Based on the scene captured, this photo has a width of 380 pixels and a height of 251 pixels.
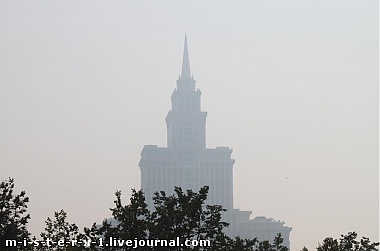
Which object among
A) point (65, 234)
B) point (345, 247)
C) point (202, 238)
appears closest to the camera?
point (202, 238)

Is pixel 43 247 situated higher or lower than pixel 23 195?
lower

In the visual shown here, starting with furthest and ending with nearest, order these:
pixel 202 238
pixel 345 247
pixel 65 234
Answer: pixel 345 247 < pixel 65 234 < pixel 202 238

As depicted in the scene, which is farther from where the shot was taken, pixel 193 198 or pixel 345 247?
pixel 345 247

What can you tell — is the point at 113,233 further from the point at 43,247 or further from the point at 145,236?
the point at 43,247

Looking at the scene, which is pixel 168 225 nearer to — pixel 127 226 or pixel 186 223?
pixel 186 223

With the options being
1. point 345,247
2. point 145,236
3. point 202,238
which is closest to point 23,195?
point 145,236

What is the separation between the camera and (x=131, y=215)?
124ft

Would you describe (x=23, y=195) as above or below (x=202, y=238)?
above

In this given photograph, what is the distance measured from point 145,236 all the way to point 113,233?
1.58m

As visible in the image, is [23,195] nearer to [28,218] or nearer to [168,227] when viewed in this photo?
[28,218]

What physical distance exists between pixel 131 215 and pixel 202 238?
3.73 metres

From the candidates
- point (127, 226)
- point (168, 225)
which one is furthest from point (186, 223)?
point (127, 226)

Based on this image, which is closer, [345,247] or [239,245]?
[239,245]

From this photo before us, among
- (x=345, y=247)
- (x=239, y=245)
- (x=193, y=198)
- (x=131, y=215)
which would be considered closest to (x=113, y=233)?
(x=131, y=215)
